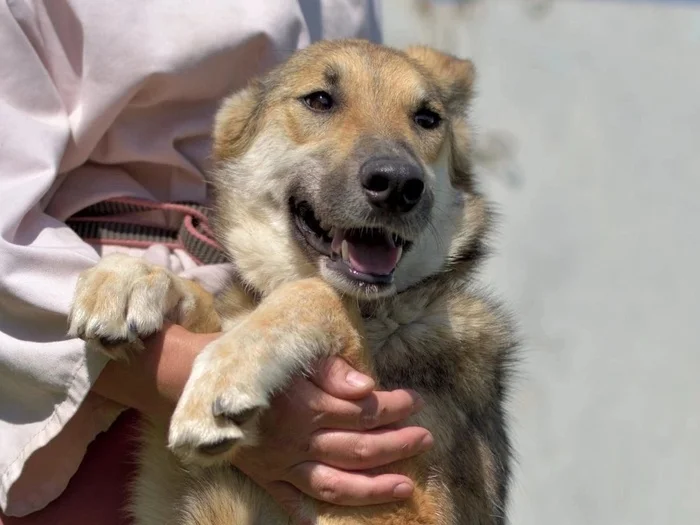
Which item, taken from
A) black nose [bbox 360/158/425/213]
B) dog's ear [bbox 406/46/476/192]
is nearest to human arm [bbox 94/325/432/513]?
black nose [bbox 360/158/425/213]

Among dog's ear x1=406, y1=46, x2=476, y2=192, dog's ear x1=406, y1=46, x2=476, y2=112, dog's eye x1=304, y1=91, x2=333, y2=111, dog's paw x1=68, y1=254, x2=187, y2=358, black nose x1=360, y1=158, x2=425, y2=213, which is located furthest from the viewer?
dog's ear x1=406, y1=46, x2=476, y2=112

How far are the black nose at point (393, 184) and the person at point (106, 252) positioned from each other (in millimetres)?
453

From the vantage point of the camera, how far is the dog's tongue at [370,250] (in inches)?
93.7

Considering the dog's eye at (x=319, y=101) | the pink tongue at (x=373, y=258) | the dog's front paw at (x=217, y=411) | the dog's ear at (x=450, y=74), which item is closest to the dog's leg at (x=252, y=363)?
the dog's front paw at (x=217, y=411)

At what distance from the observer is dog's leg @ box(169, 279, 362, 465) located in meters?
1.91

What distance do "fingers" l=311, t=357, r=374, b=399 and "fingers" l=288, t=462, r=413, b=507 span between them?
6.9 inches

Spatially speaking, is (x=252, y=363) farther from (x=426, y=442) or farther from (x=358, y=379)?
(x=426, y=442)

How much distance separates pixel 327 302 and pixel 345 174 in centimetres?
39

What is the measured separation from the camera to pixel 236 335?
208cm

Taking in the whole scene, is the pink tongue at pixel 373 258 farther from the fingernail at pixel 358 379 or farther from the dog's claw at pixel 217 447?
the dog's claw at pixel 217 447

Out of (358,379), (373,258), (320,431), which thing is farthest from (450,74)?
(320,431)

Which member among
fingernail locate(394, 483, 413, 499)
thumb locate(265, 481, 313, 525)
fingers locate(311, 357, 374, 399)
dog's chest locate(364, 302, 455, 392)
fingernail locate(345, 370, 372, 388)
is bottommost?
thumb locate(265, 481, 313, 525)

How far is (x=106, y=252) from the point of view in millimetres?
2488

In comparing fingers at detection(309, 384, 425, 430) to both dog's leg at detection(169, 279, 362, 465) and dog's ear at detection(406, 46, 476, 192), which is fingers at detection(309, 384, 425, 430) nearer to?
dog's leg at detection(169, 279, 362, 465)
